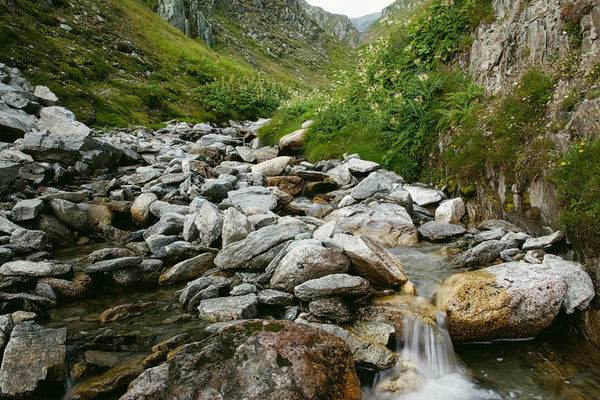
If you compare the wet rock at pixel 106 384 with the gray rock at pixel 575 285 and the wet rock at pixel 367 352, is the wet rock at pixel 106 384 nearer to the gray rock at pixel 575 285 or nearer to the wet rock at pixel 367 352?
the wet rock at pixel 367 352

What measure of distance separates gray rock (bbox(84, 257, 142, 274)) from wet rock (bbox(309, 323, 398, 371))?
10.6ft

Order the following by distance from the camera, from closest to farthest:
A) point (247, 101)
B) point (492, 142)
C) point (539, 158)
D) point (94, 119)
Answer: point (539, 158)
point (492, 142)
point (94, 119)
point (247, 101)

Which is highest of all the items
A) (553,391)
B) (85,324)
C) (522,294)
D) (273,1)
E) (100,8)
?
(273,1)

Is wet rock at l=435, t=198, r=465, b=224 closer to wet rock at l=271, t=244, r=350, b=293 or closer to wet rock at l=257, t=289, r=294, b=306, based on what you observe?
wet rock at l=271, t=244, r=350, b=293

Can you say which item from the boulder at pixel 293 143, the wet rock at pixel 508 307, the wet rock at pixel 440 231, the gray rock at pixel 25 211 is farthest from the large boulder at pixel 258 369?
the boulder at pixel 293 143

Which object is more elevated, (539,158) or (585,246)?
(539,158)

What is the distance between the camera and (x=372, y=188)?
827cm

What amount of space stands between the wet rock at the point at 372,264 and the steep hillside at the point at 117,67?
14513mm

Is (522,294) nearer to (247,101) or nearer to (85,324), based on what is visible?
(85,324)

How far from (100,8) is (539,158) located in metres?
32.9

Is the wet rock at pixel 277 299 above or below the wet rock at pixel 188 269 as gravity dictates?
above

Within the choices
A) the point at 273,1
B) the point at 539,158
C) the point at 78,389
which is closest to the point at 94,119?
the point at 78,389

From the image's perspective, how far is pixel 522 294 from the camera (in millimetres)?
3893

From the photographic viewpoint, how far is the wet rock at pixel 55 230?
20.0 ft
